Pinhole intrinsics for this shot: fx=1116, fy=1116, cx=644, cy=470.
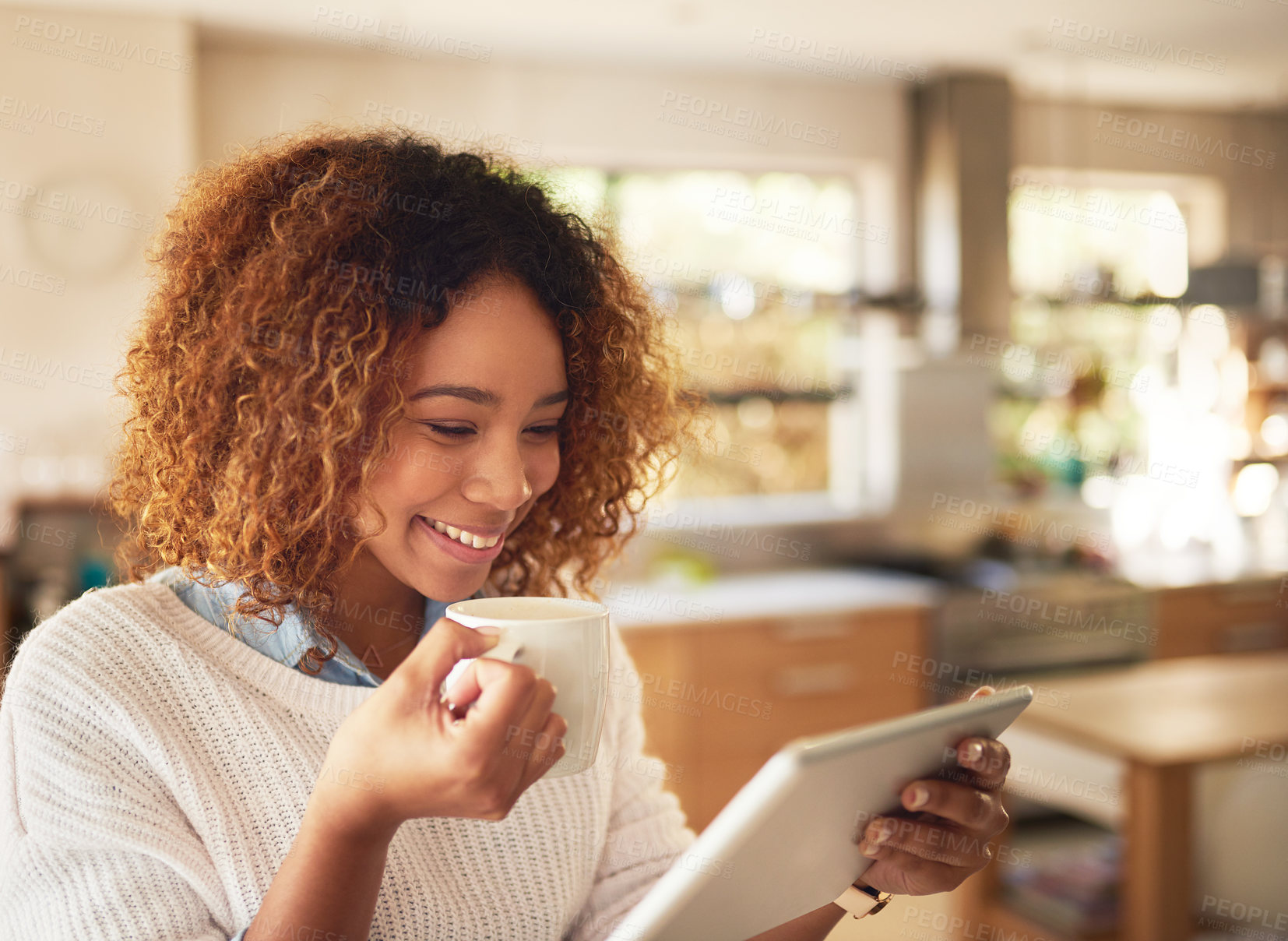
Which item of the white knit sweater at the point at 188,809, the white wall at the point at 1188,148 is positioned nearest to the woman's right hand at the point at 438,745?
the white knit sweater at the point at 188,809

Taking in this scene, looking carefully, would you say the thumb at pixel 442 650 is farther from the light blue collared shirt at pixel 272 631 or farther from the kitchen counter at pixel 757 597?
the kitchen counter at pixel 757 597

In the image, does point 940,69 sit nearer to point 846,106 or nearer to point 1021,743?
point 846,106

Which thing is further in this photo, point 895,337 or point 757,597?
point 895,337

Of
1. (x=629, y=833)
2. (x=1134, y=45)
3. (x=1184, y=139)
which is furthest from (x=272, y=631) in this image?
(x=1184, y=139)

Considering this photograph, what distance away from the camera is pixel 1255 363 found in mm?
5109

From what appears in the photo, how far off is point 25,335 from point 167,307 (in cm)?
278

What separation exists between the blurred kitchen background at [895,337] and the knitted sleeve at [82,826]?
1.96 m

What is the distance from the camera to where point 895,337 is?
4.47 meters

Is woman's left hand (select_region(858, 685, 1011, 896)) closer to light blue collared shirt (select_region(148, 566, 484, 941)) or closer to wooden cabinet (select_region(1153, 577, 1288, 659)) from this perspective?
light blue collared shirt (select_region(148, 566, 484, 941))

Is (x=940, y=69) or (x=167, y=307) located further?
(x=940, y=69)

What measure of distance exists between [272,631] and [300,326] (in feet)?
0.87

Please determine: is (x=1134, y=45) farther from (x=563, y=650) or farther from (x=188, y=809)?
(x=188, y=809)

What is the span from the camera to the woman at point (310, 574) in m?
0.82

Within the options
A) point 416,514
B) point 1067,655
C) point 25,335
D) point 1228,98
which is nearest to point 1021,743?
point 1067,655
